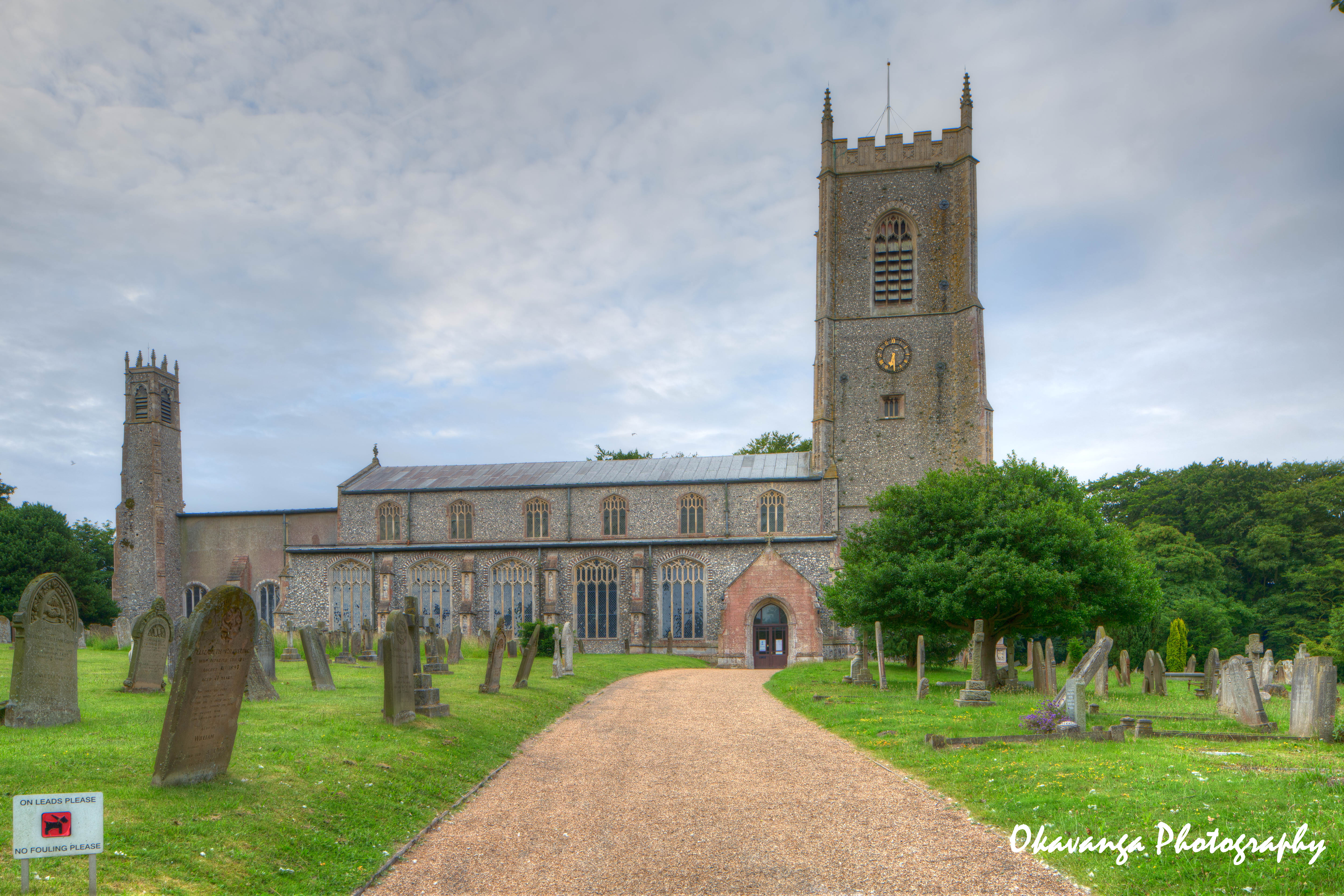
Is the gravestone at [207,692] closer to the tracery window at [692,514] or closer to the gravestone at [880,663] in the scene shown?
the gravestone at [880,663]

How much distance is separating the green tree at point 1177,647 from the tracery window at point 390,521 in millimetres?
Answer: 35109

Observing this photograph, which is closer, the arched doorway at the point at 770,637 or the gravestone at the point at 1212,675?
the gravestone at the point at 1212,675

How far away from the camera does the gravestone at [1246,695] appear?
1220 centimetres

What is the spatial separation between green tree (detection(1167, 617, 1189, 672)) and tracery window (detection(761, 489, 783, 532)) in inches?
642

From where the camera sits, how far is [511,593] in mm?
39750

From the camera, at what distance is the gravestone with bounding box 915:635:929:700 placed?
688 inches

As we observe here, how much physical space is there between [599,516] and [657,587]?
5.53 meters

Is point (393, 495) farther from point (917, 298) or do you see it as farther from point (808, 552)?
point (917, 298)

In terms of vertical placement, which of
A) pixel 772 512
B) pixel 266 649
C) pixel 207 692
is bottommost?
pixel 266 649

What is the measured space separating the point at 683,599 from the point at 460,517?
13.0m

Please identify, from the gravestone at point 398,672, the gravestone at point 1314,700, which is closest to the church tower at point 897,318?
the gravestone at point 1314,700

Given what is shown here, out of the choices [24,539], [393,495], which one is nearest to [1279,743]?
[393,495]

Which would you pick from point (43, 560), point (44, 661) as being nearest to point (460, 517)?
point (43, 560)

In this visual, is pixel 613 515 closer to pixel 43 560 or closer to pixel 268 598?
pixel 268 598
